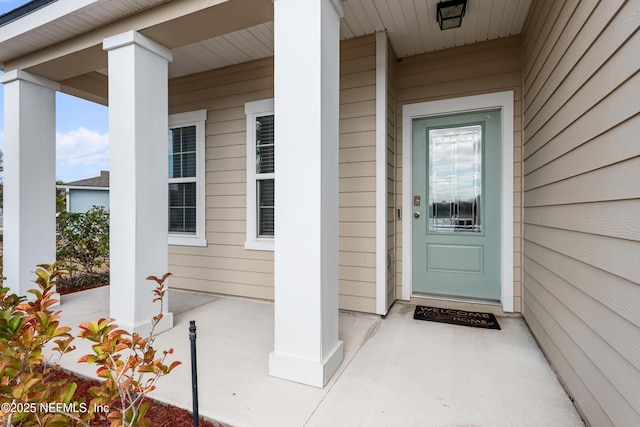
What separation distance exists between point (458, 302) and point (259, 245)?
7.26 ft

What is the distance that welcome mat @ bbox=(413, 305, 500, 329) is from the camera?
284 centimetres

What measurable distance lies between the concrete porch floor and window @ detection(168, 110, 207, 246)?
1433 mm

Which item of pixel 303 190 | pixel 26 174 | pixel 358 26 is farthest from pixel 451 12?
pixel 26 174

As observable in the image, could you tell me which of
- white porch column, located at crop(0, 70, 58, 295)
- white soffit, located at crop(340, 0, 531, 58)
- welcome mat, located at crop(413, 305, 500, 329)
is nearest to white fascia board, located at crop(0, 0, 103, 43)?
white porch column, located at crop(0, 70, 58, 295)

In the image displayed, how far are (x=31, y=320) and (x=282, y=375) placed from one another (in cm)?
130

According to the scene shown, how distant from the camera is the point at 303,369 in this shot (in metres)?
1.90

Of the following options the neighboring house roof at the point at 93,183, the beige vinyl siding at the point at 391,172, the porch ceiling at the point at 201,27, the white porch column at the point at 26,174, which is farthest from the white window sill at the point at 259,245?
the neighboring house roof at the point at 93,183

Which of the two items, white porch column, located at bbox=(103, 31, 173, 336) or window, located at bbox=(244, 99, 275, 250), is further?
window, located at bbox=(244, 99, 275, 250)

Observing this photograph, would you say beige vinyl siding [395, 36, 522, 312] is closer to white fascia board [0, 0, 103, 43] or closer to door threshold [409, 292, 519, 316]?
door threshold [409, 292, 519, 316]

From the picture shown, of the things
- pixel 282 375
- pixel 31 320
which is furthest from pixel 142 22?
pixel 282 375

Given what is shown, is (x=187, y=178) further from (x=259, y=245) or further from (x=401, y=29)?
(x=401, y=29)

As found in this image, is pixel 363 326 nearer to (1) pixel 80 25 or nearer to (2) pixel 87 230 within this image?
(1) pixel 80 25

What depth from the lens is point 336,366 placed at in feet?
6.77

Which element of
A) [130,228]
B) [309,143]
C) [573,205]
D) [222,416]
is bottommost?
[222,416]
